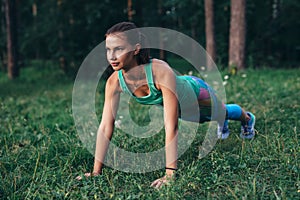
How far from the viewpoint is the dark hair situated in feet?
8.43

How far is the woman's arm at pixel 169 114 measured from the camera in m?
2.57

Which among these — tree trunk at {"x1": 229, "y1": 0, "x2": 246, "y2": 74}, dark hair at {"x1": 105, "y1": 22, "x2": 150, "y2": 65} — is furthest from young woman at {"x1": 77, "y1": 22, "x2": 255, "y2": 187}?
tree trunk at {"x1": 229, "y1": 0, "x2": 246, "y2": 74}

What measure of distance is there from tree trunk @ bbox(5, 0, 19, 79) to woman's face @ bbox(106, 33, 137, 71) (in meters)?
11.1

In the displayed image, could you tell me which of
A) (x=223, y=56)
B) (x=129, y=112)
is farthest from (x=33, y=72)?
(x=129, y=112)

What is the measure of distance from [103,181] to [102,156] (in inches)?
12.1

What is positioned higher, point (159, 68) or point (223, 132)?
point (159, 68)

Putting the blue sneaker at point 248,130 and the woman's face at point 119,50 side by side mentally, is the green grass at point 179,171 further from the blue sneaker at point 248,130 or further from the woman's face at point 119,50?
the woman's face at point 119,50

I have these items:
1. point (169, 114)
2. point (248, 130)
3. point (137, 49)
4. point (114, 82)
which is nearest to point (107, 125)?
point (114, 82)

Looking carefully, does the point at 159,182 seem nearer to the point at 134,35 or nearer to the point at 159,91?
the point at 159,91

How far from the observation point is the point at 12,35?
12797 mm

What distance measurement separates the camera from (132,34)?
2617mm

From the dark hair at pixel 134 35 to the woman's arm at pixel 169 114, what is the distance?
0.16 meters

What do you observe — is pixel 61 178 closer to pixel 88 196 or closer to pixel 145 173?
pixel 88 196

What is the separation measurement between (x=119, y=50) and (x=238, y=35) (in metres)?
7.34
